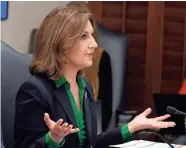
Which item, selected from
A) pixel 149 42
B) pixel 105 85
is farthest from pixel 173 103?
pixel 149 42

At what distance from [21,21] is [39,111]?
1799mm

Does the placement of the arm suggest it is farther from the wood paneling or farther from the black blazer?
the wood paneling

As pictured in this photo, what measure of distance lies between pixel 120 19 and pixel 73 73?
190 centimetres

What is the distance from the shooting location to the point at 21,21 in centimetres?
319

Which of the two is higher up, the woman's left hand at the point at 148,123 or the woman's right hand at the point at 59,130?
the woman's right hand at the point at 59,130

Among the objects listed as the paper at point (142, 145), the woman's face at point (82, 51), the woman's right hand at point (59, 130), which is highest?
the woman's face at point (82, 51)

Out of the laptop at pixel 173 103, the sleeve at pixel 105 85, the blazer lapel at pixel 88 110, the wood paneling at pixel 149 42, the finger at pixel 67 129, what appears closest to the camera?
the finger at pixel 67 129

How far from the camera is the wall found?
3.07 metres

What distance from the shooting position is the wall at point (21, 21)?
121 inches

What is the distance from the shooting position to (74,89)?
5.32 ft

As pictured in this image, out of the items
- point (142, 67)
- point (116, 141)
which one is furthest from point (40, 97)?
point (142, 67)

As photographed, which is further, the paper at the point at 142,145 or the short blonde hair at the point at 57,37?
the paper at the point at 142,145

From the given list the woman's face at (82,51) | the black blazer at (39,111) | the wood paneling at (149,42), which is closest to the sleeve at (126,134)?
the black blazer at (39,111)

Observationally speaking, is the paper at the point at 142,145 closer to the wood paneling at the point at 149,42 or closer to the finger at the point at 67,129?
the finger at the point at 67,129
